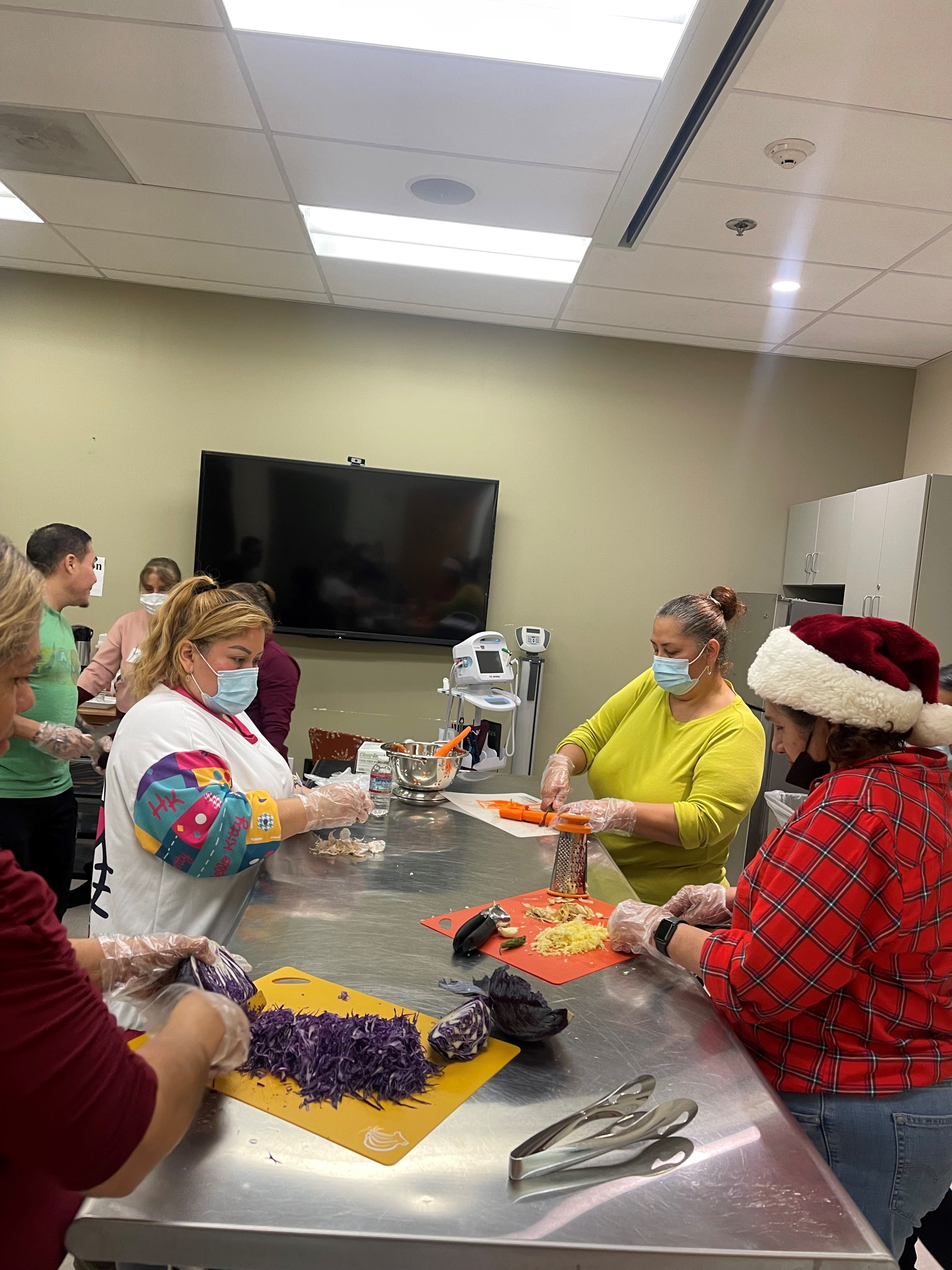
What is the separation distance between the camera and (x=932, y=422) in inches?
196

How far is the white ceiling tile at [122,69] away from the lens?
8.33 ft

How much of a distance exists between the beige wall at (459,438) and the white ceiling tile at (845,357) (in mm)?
83

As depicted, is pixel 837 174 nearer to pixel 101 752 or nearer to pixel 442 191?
pixel 442 191

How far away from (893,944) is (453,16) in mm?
2525

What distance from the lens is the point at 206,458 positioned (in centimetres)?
491

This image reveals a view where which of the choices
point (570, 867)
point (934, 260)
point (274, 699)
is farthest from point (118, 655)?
point (934, 260)

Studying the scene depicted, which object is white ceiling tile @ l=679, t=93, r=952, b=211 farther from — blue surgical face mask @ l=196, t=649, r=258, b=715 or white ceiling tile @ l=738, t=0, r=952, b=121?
blue surgical face mask @ l=196, t=649, r=258, b=715

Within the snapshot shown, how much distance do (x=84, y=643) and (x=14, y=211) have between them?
2.14m

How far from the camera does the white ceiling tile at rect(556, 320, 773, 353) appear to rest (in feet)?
16.0

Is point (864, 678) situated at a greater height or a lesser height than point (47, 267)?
lesser

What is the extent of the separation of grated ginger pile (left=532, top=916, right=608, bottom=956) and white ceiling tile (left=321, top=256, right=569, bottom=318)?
3419 mm

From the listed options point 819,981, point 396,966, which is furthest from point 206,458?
point 819,981

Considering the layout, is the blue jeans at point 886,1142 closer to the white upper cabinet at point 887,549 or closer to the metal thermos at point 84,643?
the white upper cabinet at point 887,549

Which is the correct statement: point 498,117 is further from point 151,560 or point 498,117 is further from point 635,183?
point 151,560
